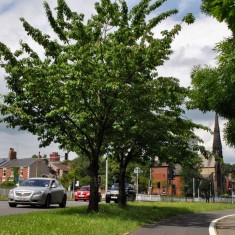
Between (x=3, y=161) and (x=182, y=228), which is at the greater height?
(x=3, y=161)

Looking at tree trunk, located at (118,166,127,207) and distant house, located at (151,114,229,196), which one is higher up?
distant house, located at (151,114,229,196)

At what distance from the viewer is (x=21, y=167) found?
107m

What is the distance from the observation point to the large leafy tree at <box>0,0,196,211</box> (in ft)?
54.5

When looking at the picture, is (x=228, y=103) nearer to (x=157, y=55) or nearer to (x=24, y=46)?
(x=157, y=55)

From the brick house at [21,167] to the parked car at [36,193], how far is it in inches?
3233

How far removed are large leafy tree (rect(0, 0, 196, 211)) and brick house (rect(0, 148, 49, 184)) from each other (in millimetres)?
86946

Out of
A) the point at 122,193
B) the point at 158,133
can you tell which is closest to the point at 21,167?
the point at 122,193

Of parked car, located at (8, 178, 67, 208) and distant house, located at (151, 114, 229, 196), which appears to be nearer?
parked car, located at (8, 178, 67, 208)

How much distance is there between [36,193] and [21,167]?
3490 inches

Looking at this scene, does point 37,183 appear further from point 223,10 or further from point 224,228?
point 223,10

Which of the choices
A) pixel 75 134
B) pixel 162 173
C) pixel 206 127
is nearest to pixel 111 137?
pixel 75 134

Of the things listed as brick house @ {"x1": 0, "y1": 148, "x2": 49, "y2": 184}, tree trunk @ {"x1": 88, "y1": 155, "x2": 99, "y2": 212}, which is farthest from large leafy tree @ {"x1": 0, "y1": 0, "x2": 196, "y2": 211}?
brick house @ {"x1": 0, "y1": 148, "x2": 49, "y2": 184}

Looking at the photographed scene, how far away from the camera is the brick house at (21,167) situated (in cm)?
10569

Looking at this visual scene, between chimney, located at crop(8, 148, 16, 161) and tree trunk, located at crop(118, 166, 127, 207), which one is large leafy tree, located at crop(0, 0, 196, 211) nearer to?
tree trunk, located at crop(118, 166, 127, 207)
